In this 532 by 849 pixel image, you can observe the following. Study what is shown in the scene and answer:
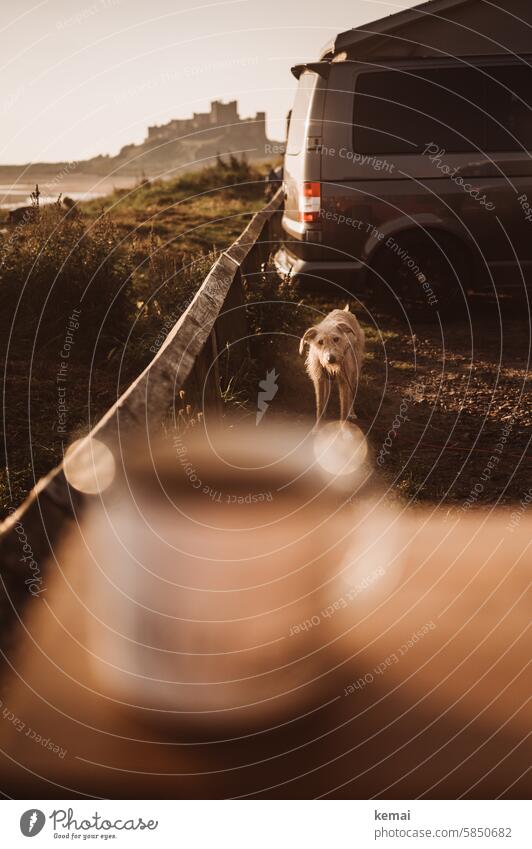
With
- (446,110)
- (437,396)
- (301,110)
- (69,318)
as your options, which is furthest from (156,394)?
(301,110)

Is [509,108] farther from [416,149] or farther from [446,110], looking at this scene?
[416,149]

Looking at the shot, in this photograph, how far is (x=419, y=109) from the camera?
7.46 metres

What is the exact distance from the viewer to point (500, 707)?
8.64 feet

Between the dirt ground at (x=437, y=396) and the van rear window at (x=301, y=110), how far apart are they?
166 centimetres

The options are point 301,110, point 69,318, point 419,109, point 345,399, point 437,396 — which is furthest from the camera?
point 301,110

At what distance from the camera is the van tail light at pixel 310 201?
756 cm

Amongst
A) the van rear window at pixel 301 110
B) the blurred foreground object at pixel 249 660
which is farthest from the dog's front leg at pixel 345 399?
the van rear window at pixel 301 110

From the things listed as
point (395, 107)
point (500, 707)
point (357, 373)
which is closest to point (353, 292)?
point (395, 107)

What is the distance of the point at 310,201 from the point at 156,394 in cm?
505

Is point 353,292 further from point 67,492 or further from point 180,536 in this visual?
point 67,492

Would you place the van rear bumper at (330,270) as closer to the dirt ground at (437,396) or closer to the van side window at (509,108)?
A: the dirt ground at (437,396)

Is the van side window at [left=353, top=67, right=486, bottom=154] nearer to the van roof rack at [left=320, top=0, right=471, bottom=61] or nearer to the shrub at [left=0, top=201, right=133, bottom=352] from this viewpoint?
the van roof rack at [left=320, top=0, right=471, bottom=61]

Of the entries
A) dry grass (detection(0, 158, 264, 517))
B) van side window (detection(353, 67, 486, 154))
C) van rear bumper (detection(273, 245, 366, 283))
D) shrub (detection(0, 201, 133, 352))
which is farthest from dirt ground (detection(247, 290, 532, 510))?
van side window (detection(353, 67, 486, 154))

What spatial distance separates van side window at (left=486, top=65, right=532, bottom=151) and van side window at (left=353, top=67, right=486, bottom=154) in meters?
0.11
